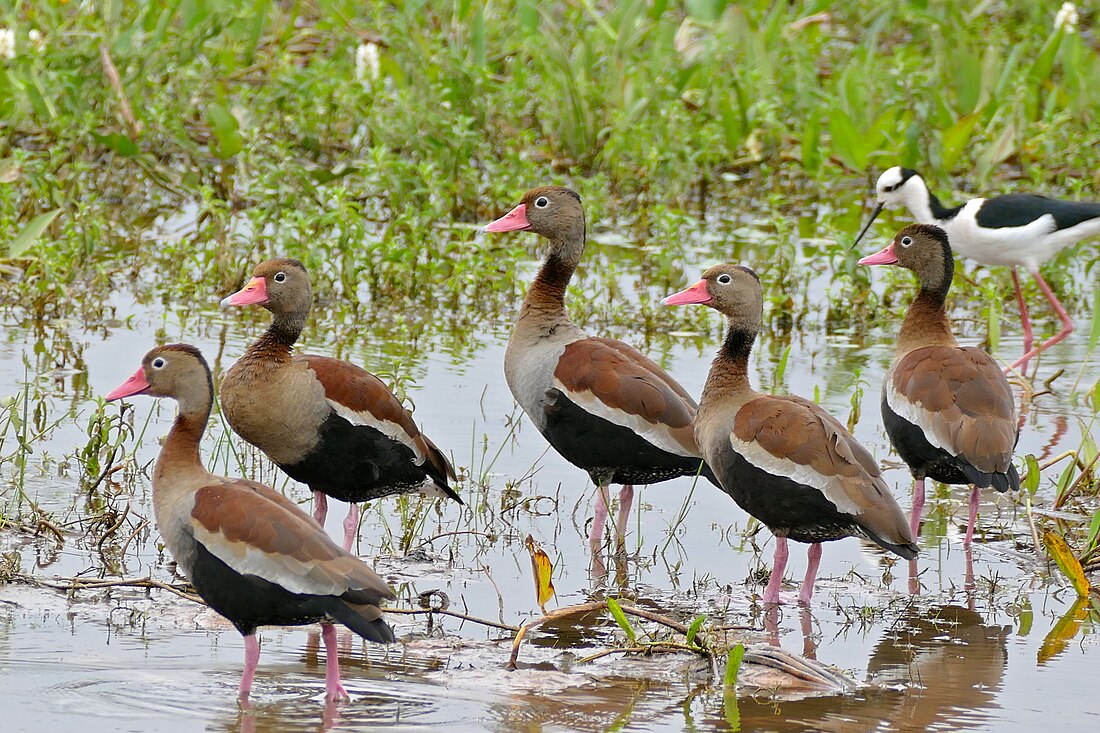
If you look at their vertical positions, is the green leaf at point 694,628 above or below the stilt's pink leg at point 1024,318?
below

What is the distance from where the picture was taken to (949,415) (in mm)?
6844

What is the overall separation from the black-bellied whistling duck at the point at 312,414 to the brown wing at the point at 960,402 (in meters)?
1.96

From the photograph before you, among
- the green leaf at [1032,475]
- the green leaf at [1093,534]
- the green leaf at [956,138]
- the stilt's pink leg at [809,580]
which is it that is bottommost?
the stilt's pink leg at [809,580]

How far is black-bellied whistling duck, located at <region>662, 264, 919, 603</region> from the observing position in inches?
238

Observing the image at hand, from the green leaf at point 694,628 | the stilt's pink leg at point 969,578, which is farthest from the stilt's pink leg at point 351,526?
the stilt's pink leg at point 969,578

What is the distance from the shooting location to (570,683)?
540 centimetres

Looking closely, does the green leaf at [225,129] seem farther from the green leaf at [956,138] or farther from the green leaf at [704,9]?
the green leaf at [956,138]

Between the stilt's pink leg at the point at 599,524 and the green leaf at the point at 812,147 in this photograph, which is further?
the green leaf at the point at 812,147

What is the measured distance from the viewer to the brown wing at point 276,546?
505 centimetres

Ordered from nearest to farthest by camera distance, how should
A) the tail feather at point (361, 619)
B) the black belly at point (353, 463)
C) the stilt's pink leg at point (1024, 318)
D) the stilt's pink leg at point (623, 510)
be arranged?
the tail feather at point (361, 619) → the black belly at point (353, 463) → the stilt's pink leg at point (623, 510) → the stilt's pink leg at point (1024, 318)

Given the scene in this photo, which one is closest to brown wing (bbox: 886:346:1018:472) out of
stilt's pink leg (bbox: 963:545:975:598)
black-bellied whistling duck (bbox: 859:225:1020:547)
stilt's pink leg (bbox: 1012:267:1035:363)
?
black-bellied whistling duck (bbox: 859:225:1020:547)

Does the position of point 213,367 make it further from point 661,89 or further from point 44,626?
point 661,89

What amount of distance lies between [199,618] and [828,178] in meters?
7.92

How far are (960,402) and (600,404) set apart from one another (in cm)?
145
